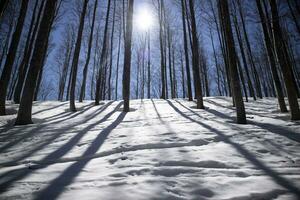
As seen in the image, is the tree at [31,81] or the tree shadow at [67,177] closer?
the tree shadow at [67,177]

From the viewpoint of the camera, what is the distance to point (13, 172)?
248 cm

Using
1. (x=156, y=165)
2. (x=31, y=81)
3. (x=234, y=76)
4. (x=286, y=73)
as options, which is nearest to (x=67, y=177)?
(x=156, y=165)

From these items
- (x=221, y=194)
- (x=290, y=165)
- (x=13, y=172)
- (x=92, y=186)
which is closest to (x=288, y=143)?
(x=290, y=165)

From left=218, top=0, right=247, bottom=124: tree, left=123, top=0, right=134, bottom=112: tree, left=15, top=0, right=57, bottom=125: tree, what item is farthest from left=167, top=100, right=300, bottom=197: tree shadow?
left=15, top=0, right=57, bottom=125: tree

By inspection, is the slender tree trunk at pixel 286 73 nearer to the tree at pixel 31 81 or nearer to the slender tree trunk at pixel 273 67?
the slender tree trunk at pixel 273 67

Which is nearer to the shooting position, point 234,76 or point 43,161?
point 43,161

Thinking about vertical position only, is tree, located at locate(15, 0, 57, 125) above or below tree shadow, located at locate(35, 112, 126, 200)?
above

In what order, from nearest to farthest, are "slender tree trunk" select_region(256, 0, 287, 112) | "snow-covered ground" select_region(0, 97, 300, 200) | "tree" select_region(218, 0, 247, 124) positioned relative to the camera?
"snow-covered ground" select_region(0, 97, 300, 200), "tree" select_region(218, 0, 247, 124), "slender tree trunk" select_region(256, 0, 287, 112)

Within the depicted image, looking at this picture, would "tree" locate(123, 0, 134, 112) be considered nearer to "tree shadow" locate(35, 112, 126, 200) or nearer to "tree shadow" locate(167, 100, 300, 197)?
"tree shadow" locate(35, 112, 126, 200)

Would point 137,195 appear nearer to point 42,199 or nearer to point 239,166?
point 42,199

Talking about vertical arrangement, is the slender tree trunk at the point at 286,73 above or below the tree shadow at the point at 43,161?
above

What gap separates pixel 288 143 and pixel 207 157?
190cm

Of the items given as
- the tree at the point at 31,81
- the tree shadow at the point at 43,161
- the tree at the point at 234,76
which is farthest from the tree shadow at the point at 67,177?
the tree at the point at 234,76

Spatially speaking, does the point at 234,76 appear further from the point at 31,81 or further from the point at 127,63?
the point at 31,81
